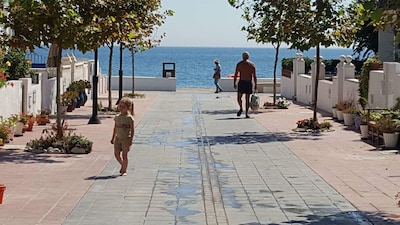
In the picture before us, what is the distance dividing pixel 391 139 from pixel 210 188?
6069 millimetres

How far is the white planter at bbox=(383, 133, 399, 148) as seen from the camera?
15.8 metres

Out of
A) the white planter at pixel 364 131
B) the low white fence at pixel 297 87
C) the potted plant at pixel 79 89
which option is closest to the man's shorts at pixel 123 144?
the low white fence at pixel 297 87

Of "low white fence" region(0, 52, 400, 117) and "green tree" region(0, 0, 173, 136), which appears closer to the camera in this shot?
"green tree" region(0, 0, 173, 136)

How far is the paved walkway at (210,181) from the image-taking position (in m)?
9.18

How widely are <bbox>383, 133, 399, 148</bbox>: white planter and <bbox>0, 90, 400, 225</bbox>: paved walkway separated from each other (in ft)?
1.53

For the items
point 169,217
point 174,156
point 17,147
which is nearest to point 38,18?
point 17,147

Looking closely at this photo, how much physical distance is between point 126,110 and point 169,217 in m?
3.42

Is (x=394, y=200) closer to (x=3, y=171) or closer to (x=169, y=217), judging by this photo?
(x=169, y=217)

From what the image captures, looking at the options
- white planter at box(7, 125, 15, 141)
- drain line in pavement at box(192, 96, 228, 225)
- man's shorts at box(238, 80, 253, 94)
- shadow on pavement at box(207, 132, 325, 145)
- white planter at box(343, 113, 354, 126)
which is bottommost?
drain line in pavement at box(192, 96, 228, 225)

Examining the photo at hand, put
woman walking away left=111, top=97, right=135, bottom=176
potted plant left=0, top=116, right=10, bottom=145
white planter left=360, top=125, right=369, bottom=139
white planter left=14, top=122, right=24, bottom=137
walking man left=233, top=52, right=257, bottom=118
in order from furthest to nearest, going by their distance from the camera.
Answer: walking man left=233, top=52, right=257, bottom=118, white planter left=14, top=122, right=24, bottom=137, white planter left=360, top=125, right=369, bottom=139, potted plant left=0, top=116, right=10, bottom=145, woman walking away left=111, top=97, right=135, bottom=176

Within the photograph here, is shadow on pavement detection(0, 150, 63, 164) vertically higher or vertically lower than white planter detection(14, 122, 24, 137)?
lower

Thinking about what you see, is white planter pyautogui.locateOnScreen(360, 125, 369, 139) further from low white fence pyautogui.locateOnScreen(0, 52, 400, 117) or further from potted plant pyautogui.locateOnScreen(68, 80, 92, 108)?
potted plant pyautogui.locateOnScreen(68, 80, 92, 108)

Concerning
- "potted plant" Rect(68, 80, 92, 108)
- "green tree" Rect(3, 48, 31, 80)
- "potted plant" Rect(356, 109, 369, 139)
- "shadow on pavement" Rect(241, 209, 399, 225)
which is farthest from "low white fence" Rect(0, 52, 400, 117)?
"shadow on pavement" Rect(241, 209, 399, 225)

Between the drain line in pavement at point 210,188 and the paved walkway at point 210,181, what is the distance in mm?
13
